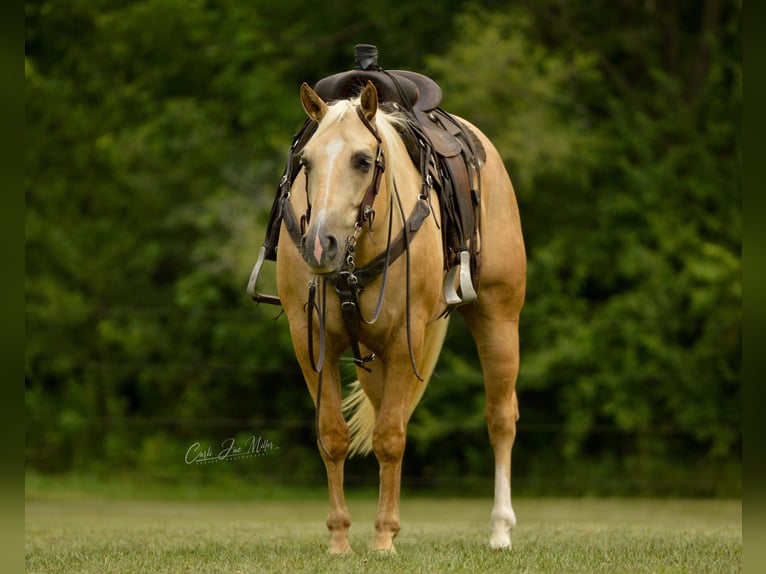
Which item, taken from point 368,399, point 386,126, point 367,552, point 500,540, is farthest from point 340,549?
point 386,126

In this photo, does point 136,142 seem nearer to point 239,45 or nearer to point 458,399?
point 239,45

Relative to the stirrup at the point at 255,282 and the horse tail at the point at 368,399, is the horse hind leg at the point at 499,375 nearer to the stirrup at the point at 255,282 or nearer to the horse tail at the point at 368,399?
the horse tail at the point at 368,399

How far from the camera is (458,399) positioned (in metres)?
15.2

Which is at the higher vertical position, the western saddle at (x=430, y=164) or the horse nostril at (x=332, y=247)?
the horse nostril at (x=332, y=247)

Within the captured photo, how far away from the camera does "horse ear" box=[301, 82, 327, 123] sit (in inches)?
223

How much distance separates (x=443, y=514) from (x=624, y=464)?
12.4ft

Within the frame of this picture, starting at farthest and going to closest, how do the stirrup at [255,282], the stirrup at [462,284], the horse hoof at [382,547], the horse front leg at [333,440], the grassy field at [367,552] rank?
the stirrup at [462,284]
the stirrup at [255,282]
the horse front leg at [333,440]
the horse hoof at [382,547]
the grassy field at [367,552]

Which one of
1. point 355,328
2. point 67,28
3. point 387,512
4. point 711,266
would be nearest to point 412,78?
point 355,328

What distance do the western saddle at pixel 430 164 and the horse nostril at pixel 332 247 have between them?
39.6 inches

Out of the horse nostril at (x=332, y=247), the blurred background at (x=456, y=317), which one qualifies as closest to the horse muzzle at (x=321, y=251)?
the horse nostril at (x=332, y=247)

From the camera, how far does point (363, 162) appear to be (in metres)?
5.46

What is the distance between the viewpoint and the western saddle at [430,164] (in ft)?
21.0

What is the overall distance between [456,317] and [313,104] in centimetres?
965

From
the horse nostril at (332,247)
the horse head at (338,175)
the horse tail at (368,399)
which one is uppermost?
the horse head at (338,175)
